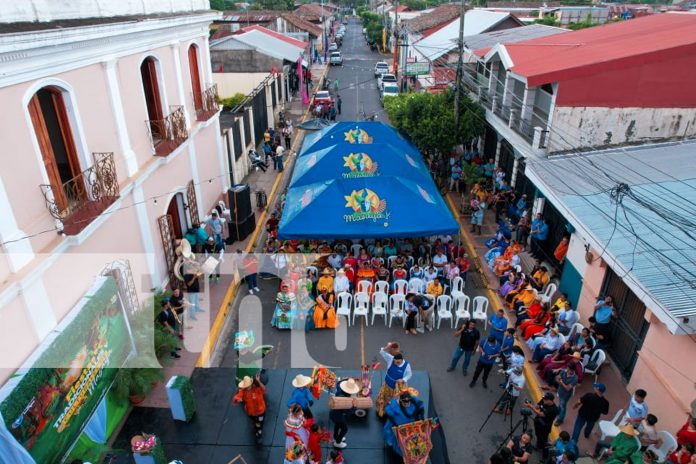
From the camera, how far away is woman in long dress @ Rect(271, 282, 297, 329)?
11.9 m

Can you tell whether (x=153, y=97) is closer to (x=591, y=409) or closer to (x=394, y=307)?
(x=394, y=307)

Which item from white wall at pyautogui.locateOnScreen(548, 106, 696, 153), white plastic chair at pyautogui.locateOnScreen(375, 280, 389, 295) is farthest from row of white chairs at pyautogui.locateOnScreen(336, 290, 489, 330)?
white wall at pyautogui.locateOnScreen(548, 106, 696, 153)

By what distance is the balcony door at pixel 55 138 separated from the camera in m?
Result: 8.09

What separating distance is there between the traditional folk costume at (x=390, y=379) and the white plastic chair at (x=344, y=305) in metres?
3.02

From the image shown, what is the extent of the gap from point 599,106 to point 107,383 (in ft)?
46.5

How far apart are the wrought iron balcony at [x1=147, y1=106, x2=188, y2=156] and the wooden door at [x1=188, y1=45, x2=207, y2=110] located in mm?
2558

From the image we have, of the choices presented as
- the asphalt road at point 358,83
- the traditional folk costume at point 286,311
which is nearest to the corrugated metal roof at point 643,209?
the traditional folk costume at point 286,311

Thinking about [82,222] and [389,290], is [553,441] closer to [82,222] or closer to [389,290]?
[389,290]

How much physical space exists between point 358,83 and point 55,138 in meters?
38.6

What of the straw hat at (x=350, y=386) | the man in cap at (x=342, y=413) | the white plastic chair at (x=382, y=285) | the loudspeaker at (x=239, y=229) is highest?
the straw hat at (x=350, y=386)

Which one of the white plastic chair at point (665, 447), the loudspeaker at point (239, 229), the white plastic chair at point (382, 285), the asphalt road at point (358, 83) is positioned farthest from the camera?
the asphalt road at point (358, 83)

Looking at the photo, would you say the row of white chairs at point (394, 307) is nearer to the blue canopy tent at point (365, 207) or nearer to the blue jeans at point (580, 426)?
the blue canopy tent at point (365, 207)

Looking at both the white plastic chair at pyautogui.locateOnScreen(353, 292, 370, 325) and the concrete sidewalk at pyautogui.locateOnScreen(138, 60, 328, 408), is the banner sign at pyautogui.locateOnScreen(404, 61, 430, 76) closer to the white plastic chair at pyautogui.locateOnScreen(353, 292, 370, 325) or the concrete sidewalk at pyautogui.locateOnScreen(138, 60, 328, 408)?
the concrete sidewalk at pyautogui.locateOnScreen(138, 60, 328, 408)

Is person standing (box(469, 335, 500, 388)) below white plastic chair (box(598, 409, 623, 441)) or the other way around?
the other way around
